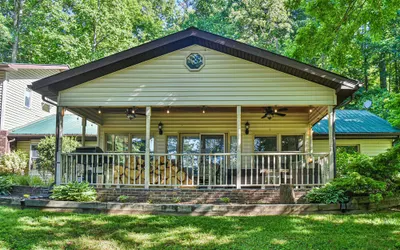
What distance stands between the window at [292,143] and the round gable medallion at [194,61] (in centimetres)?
442

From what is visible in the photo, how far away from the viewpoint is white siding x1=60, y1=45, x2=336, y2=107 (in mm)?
8578

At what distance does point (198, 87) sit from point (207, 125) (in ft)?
9.40

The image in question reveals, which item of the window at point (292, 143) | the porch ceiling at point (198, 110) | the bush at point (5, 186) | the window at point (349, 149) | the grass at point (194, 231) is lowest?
the grass at point (194, 231)

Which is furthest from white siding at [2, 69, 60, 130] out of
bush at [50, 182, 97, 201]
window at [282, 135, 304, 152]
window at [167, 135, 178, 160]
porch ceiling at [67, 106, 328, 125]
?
window at [282, 135, 304, 152]

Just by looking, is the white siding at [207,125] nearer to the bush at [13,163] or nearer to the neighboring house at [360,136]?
the neighboring house at [360,136]

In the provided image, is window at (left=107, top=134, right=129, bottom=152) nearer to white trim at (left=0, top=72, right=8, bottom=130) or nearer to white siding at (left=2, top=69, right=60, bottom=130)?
white siding at (left=2, top=69, right=60, bottom=130)

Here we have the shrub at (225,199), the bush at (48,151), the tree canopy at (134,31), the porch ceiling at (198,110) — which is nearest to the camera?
the shrub at (225,199)

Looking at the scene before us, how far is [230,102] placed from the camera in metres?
8.60

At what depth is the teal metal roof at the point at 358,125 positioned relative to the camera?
496 inches

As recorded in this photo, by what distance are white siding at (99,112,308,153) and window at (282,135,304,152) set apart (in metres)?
0.18

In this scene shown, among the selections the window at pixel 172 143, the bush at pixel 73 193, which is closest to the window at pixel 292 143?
the window at pixel 172 143

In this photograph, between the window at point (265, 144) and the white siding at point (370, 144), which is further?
the white siding at point (370, 144)

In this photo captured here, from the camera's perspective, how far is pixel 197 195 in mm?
7980

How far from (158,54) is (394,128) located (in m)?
9.99
